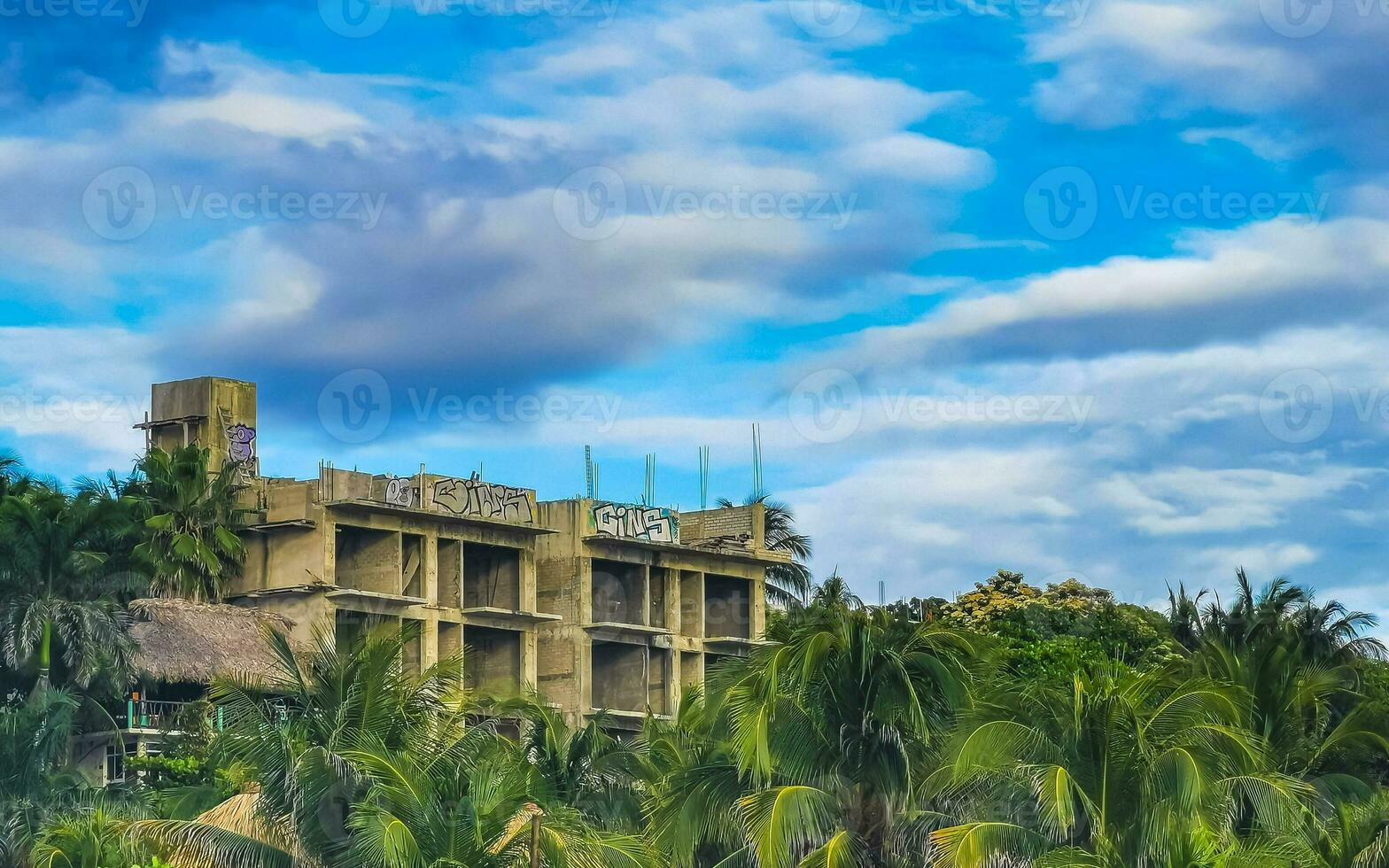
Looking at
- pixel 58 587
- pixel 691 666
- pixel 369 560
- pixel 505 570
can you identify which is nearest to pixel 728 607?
pixel 691 666

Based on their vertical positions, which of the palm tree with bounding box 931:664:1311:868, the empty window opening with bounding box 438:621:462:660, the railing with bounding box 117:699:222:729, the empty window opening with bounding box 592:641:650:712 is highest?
the empty window opening with bounding box 438:621:462:660

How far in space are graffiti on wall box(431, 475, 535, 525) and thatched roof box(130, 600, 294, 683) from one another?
14.9 m

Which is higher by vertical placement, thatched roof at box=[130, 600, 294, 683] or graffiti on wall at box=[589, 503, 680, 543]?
graffiti on wall at box=[589, 503, 680, 543]

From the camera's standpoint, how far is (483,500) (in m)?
88.8

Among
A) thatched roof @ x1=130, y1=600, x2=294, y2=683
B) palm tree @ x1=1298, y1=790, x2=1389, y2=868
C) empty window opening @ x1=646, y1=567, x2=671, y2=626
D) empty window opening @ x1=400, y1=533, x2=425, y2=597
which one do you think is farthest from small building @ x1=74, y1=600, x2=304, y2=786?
palm tree @ x1=1298, y1=790, x2=1389, y2=868

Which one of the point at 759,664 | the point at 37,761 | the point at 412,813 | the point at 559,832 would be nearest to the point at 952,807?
the point at 759,664

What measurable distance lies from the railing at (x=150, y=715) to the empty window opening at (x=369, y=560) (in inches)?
536

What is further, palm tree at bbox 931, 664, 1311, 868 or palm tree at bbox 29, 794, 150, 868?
palm tree at bbox 29, 794, 150, 868

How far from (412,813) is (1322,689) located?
67.8ft

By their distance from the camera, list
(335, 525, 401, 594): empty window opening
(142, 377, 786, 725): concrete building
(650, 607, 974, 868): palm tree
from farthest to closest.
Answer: (335, 525, 401, 594): empty window opening → (142, 377, 786, 725): concrete building → (650, 607, 974, 868): palm tree

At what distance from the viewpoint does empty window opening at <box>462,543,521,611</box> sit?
3546 inches

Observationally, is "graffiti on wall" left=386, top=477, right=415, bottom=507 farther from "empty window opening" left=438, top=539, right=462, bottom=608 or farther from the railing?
the railing

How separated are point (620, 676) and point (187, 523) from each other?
22.2 m

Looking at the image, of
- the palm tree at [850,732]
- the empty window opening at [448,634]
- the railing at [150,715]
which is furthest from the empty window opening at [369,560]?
the palm tree at [850,732]
